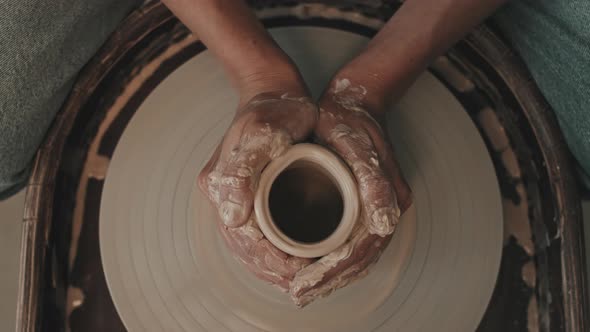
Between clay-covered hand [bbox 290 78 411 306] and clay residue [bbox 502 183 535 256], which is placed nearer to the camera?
clay-covered hand [bbox 290 78 411 306]

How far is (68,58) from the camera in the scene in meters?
1.22

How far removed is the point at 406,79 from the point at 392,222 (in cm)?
43

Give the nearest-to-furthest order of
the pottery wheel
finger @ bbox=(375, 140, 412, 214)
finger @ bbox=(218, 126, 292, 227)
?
finger @ bbox=(218, 126, 292, 227)
finger @ bbox=(375, 140, 412, 214)
the pottery wheel

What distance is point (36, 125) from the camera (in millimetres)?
1196

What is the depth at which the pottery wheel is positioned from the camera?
3.70 feet

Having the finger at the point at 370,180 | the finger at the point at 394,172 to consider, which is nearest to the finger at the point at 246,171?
the finger at the point at 370,180

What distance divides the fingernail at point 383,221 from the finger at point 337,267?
3 centimetres

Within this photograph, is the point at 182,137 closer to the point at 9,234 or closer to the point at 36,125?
the point at 36,125

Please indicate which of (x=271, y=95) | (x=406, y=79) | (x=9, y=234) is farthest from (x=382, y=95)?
(x=9, y=234)

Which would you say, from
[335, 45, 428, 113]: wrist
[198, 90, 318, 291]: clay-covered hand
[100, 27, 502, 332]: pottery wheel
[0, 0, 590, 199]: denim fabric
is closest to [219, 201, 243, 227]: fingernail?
[198, 90, 318, 291]: clay-covered hand

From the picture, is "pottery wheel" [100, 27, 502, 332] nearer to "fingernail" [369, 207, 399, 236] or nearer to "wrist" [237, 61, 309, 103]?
"wrist" [237, 61, 309, 103]

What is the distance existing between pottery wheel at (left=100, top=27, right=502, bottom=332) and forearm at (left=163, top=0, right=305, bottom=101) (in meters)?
0.13

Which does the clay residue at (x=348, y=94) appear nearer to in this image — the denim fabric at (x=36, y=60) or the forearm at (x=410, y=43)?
the forearm at (x=410, y=43)

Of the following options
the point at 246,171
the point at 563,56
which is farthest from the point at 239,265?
the point at 563,56
